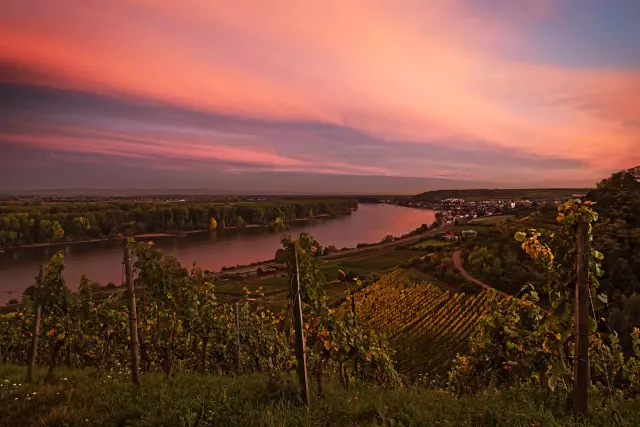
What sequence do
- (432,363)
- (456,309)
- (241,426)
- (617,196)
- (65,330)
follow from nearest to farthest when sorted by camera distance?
(241,426)
(65,330)
(432,363)
(456,309)
(617,196)

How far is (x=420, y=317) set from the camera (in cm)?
3005

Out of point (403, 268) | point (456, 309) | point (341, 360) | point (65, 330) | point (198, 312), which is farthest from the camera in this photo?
point (403, 268)

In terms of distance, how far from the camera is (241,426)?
320 cm

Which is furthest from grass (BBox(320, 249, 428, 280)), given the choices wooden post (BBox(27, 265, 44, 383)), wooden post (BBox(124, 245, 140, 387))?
wooden post (BBox(124, 245, 140, 387))

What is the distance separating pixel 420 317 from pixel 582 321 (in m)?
28.7

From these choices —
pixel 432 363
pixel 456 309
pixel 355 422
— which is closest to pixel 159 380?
pixel 355 422

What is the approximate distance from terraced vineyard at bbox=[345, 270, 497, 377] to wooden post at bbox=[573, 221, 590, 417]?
17.6 meters

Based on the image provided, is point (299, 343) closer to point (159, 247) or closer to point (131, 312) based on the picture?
point (131, 312)

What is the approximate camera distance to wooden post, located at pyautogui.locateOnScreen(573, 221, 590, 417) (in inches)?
121

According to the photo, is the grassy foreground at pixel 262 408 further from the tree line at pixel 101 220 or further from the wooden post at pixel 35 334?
the tree line at pixel 101 220

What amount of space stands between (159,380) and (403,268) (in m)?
46.6

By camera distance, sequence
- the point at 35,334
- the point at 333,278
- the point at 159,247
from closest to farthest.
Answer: the point at 35,334
the point at 333,278
the point at 159,247

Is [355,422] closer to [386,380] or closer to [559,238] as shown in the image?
[559,238]

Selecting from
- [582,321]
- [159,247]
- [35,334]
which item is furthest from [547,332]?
[159,247]
